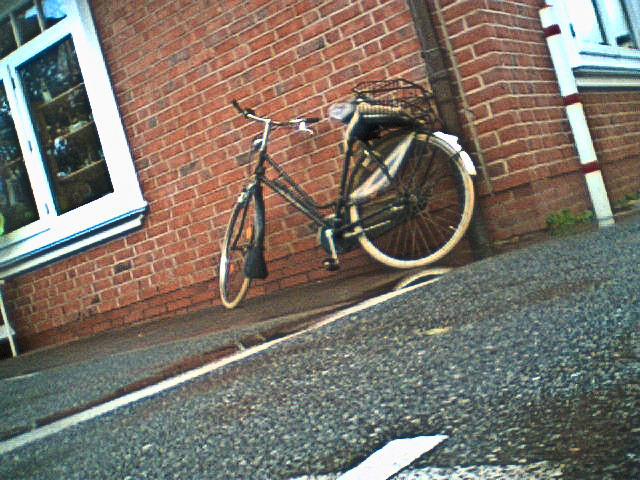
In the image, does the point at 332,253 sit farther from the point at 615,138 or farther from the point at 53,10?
the point at 53,10

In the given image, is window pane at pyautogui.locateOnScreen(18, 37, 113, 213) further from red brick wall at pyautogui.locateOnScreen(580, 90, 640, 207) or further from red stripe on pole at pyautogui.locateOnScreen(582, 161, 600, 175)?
red brick wall at pyautogui.locateOnScreen(580, 90, 640, 207)

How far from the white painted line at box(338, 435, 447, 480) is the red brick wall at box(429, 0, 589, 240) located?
2937 mm

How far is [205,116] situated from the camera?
17.6 ft

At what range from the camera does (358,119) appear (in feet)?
13.3

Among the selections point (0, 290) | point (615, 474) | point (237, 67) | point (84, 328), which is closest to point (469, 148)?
point (237, 67)

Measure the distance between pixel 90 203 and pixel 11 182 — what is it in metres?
1.28

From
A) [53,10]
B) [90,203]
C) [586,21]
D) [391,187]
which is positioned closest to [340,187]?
[391,187]

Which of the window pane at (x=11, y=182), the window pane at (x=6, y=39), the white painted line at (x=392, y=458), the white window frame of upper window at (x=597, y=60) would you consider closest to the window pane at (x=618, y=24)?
the white window frame of upper window at (x=597, y=60)

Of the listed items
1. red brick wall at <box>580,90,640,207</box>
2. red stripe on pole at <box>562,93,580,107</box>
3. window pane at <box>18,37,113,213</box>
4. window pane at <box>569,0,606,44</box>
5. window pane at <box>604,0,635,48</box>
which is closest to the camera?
red stripe on pole at <box>562,93,580,107</box>

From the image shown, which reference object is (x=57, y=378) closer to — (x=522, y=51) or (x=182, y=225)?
(x=182, y=225)

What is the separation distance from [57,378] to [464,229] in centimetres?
236

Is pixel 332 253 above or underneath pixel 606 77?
underneath

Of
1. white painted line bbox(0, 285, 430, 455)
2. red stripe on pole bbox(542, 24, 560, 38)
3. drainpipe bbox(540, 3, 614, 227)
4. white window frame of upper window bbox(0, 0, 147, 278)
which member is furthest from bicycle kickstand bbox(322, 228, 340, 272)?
white window frame of upper window bbox(0, 0, 147, 278)

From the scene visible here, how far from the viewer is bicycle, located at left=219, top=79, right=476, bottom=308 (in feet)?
13.1
